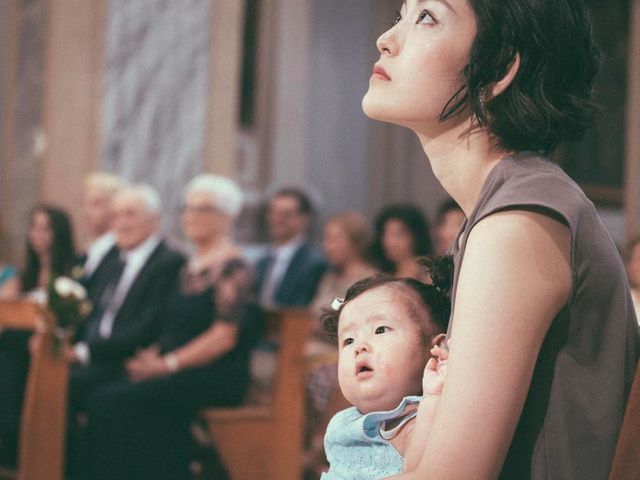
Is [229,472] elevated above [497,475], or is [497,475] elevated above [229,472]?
[497,475]

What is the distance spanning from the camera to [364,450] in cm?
171

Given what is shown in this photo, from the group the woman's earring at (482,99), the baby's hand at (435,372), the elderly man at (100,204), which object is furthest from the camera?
the elderly man at (100,204)

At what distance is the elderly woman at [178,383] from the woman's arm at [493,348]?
13.9ft

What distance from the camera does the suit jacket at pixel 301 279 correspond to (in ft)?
26.2

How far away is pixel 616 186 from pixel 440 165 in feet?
30.9

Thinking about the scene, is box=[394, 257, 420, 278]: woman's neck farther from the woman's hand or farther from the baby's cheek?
the baby's cheek

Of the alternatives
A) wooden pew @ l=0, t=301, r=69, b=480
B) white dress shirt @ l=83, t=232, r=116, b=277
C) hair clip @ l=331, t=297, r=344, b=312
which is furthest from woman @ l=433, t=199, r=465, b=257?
hair clip @ l=331, t=297, r=344, b=312

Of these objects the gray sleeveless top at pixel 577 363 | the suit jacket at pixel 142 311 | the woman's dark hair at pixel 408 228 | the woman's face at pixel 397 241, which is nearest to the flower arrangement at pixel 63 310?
the suit jacket at pixel 142 311

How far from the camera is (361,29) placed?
40.2 ft

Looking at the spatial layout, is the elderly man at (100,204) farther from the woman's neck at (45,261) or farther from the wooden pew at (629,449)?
the wooden pew at (629,449)

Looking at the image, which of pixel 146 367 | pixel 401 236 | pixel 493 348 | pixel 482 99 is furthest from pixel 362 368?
pixel 401 236

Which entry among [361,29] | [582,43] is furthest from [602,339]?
[361,29]

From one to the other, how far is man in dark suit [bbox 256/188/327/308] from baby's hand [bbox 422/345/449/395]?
20.7 feet

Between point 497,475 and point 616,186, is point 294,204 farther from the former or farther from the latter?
point 497,475
